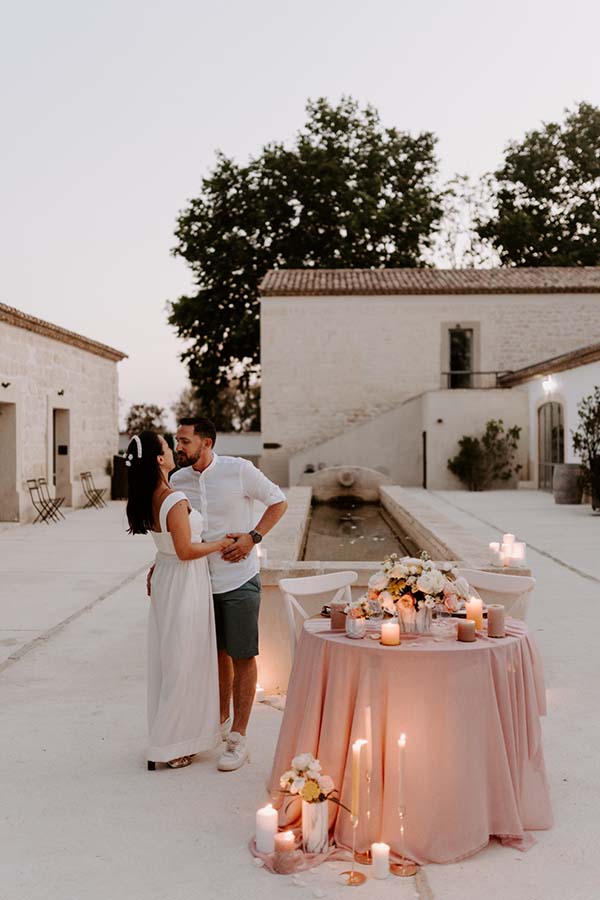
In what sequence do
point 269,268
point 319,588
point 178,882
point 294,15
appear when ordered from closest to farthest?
point 178,882
point 319,588
point 294,15
point 269,268

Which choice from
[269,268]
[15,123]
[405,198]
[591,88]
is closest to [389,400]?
[269,268]

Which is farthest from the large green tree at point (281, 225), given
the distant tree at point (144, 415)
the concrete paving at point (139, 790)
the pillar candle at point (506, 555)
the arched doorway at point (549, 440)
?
the pillar candle at point (506, 555)

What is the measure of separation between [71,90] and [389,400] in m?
13.9

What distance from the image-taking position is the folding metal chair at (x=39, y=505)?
15.4 metres

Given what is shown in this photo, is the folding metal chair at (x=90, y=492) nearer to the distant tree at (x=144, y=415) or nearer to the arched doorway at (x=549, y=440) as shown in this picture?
the arched doorway at (x=549, y=440)

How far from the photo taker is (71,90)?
15.0 m

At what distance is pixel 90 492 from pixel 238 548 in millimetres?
15500

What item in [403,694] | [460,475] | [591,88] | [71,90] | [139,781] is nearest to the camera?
[403,694]

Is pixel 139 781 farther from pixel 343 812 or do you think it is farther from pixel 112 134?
pixel 112 134

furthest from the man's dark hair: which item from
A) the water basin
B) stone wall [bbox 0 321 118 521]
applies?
stone wall [bbox 0 321 118 521]

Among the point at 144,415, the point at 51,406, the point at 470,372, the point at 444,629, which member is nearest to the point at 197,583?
the point at 444,629

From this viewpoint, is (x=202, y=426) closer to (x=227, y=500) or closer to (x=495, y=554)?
(x=227, y=500)

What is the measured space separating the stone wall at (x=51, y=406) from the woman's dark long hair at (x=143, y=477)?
11552mm

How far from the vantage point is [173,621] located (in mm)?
3824
